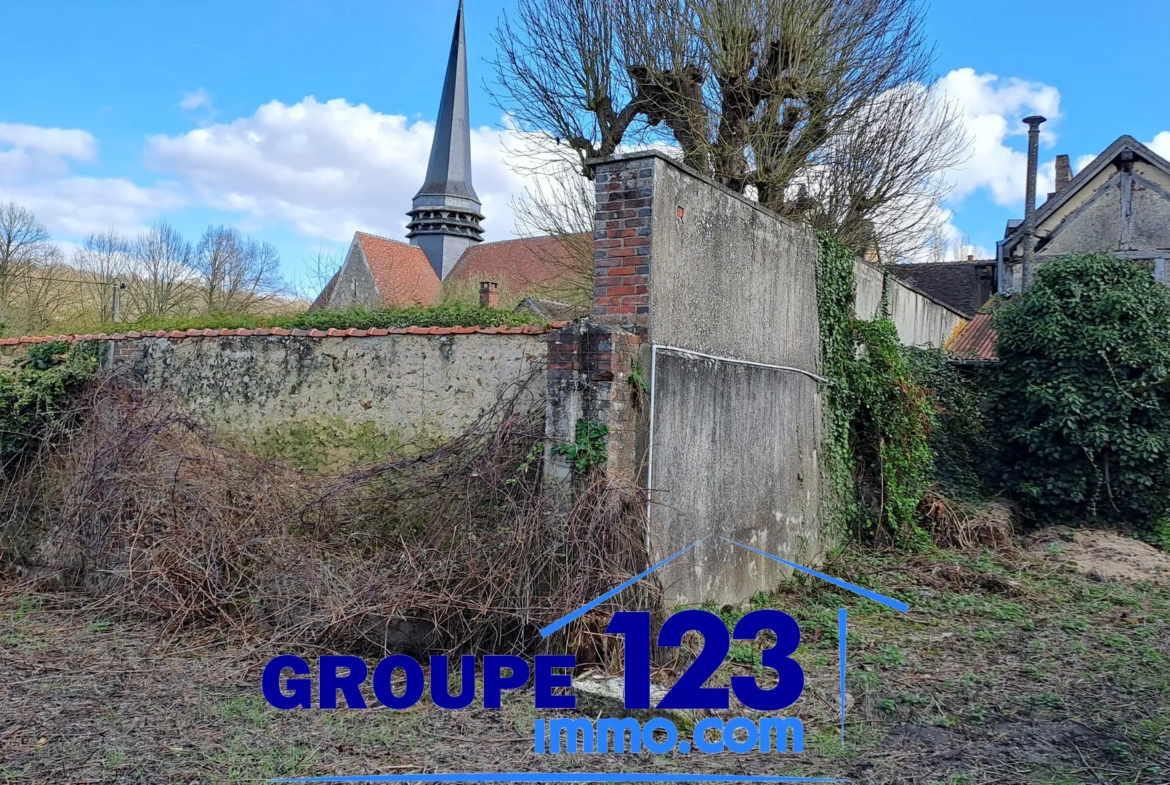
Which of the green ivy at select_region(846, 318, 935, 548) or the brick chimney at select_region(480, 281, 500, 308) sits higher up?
the brick chimney at select_region(480, 281, 500, 308)

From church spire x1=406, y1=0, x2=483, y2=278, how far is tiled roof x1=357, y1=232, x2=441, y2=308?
99cm

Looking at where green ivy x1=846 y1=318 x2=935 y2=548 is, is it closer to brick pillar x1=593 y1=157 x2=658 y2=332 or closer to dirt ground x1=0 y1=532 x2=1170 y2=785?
dirt ground x1=0 y1=532 x2=1170 y2=785

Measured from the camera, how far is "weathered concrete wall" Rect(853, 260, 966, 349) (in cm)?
1027

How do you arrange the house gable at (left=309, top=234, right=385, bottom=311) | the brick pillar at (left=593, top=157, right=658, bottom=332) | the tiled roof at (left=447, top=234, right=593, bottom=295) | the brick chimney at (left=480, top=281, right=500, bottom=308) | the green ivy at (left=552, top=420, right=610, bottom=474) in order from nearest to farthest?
1. the green ivy at (left=552, top=420, right=610, bottom=474)
2. the brick pillar at (left=593, top=157, right=658, bottom=332)
3. the brick chimney at (left=480, top=281, right=500, bottom=308)
4. the tiled roof at (left=447, top=234, right=593, bottom=295)
5. the house gable at (left=309, top=234, right=385, bottom=311)

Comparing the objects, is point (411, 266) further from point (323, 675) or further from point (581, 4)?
point (323, 675)

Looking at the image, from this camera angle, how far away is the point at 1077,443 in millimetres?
10758

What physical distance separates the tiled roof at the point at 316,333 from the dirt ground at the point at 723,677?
2468 millimetres

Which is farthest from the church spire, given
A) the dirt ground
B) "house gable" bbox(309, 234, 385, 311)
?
the dirt ground

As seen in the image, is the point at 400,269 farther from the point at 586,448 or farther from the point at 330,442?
the point at 586,448

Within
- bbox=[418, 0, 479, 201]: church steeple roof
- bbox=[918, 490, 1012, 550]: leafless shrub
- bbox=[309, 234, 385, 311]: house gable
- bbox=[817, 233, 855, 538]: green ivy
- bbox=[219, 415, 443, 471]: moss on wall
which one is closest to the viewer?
bbox=[219, 415, 443, 471]: moss on wall

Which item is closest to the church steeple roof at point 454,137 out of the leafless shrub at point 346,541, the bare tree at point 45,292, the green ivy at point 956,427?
the bare tree at point 45,292

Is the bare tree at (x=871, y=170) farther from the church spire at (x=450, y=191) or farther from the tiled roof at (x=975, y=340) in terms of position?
the church spire at (x=450, y=191)

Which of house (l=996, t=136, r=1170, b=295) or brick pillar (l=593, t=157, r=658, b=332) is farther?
house (l=996, t=136, r=1170, b=295)

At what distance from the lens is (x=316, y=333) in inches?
285
